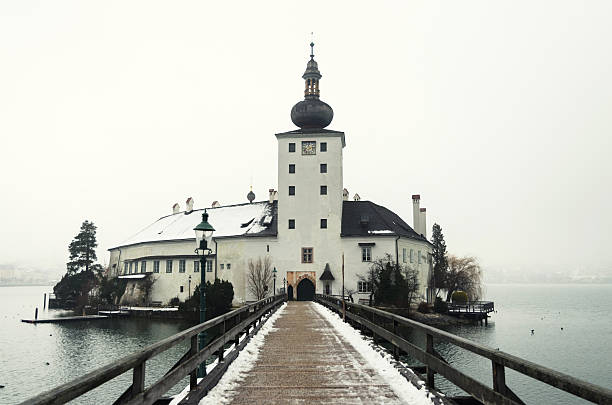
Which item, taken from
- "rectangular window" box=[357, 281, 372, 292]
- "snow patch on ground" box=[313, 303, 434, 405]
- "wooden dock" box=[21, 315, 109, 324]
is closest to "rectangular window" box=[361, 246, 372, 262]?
"rectangular window" box=[357, 281, 372, 292]

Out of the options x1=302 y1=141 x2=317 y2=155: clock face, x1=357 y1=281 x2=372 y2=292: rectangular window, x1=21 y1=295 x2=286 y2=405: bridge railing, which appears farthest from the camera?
x1=302 y1=141 x2=317 y2=155: clock face

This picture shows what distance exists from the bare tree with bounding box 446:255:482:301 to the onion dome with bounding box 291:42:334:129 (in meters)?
30.4

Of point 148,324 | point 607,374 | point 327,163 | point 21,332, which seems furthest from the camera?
point 327,163

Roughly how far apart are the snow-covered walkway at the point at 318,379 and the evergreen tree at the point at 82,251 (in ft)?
226

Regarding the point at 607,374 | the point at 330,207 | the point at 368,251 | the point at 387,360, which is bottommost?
the point at 607,374

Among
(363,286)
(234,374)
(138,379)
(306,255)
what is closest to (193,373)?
(234,374)

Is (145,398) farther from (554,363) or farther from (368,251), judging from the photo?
(368,251)

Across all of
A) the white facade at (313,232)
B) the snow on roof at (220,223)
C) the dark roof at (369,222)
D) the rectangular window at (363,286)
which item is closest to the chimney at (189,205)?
the snow on roof at (220,223)

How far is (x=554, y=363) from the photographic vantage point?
31.4 meters

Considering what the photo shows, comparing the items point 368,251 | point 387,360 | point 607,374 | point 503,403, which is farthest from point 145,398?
point 368,251

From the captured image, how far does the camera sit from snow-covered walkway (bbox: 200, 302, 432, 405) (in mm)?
7008

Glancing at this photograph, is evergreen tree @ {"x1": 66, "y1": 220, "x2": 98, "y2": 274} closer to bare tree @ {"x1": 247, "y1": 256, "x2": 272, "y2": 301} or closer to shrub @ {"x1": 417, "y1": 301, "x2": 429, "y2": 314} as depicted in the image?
bare tree @ {"x1": 247, "y1": 256, "x2": 272, "y2": 301}

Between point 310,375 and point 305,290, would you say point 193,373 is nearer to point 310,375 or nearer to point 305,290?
point 310,375

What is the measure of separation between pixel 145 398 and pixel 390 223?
167ft
